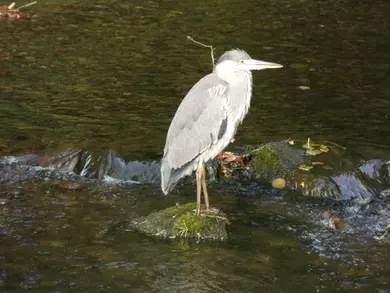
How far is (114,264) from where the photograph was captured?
6352 millimetres

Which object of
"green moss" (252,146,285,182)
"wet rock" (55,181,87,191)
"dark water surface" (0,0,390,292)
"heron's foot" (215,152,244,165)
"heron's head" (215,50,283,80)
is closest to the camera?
"dark water surface" (0,0,390,292)

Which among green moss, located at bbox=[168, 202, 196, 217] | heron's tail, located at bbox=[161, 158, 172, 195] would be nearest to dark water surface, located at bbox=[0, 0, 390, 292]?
green moss, located at bbox=[168, 202, 196, 217]

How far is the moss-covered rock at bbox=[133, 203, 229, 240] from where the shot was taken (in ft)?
22.2

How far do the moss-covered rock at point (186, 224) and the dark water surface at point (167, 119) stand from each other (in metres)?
0.12

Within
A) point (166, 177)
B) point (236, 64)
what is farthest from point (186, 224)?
point (236, 64)

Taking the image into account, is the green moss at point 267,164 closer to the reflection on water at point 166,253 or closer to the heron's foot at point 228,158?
the heron's foot at point 228,158

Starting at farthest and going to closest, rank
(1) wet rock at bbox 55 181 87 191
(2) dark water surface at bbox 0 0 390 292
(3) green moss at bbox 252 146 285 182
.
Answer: (3) green moss at bbox 252 146 285 182 < (1) wet rock at bbox 55 181 87 191 < (2) dark water surface at bbox 0 0 390 292

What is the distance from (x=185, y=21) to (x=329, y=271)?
885 cm

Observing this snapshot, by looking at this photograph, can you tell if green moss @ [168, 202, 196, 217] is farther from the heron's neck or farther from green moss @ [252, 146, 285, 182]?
green moss @ [252, 146, 285, 182]

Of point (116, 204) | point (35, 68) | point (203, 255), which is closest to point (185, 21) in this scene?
point (35, 68)

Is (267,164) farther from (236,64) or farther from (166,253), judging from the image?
(166,253)

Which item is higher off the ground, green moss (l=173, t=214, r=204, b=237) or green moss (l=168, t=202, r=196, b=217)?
green moss (l=168, t=202, r=196, b=217)

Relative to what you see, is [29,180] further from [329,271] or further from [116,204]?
[329,271]

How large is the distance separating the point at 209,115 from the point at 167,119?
2.99m
